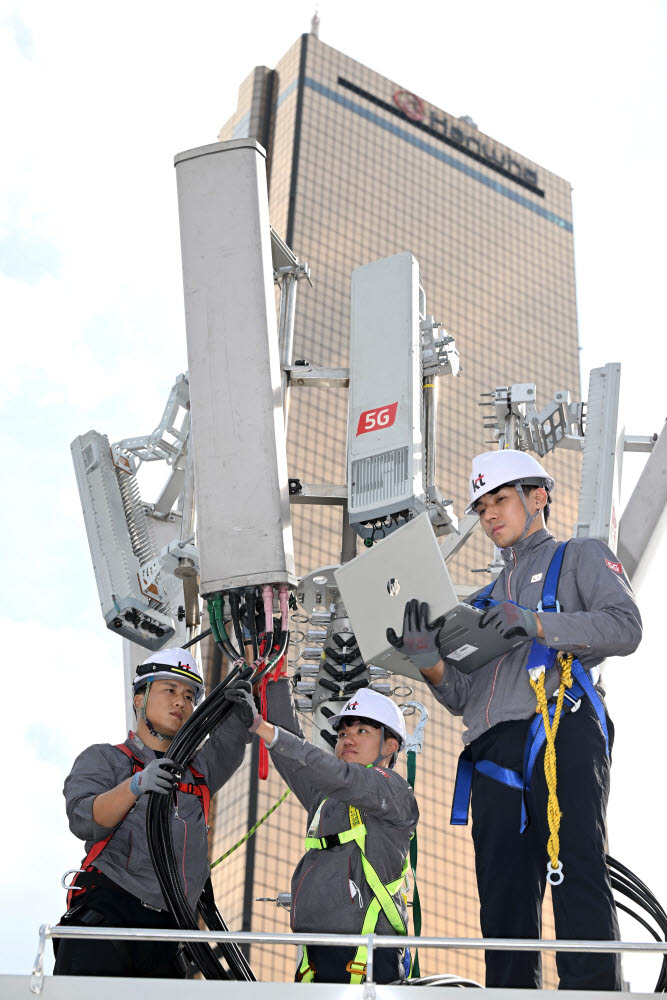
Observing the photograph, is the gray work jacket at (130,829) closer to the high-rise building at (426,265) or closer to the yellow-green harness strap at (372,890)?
the yellow-green harness strap at (372,890)

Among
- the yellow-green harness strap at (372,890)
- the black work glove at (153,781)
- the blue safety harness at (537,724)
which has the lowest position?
the yellow-green harness strap at (372,890)

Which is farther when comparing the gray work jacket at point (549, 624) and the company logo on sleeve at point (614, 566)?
the company logo on sleeve at point (614, 566)

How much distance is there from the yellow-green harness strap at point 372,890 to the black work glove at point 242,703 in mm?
375

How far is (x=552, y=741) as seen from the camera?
9.77 ft

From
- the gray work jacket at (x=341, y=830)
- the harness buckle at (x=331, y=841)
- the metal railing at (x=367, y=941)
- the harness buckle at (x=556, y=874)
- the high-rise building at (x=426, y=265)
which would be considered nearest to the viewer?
the metal railing at (x=367, y=941)

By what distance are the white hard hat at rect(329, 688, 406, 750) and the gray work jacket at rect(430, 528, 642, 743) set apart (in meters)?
0.24

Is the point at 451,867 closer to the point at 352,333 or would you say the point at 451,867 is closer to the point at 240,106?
the point at 352,333

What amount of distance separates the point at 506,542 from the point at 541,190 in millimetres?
45981

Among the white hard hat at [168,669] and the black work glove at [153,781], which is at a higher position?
the white hard hat at [168,669]

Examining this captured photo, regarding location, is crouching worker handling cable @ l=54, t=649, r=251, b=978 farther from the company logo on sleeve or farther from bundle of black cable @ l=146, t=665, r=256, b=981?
the company logo on sleeve

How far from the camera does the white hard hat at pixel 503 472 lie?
3.42 metres

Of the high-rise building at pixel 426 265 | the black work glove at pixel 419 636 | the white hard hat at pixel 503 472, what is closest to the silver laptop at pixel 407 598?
the black work glove at pixel 419 636

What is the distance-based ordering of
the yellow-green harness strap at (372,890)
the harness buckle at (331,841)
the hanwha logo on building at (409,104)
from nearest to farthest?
the yellow-green harness strap at (372,890), the harness buckle at (331,841), the hanwha logo on building at (409,104)

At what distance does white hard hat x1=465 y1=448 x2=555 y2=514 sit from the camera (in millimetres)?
3424
